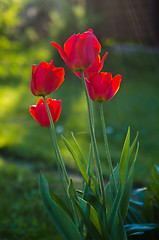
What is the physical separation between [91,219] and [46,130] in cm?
311

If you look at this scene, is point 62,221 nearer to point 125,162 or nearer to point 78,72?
point 125,162

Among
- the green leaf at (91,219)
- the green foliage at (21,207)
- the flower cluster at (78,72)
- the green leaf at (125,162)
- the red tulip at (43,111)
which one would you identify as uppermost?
the flower cluster at (78,72)

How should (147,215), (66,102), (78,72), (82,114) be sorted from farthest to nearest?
(66,102), (82,114), (147,215), (78,72)

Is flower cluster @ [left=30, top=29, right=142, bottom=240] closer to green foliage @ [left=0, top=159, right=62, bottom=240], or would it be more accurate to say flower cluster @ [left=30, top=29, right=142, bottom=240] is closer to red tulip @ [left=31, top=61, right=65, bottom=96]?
red tulip @ [left=31, top=61, right=65, bottom=96]

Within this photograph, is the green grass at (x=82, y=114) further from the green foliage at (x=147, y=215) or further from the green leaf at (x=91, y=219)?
the green leaf at (x=91, y=219)

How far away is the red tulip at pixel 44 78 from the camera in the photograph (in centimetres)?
109

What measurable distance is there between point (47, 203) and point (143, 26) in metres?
8.29

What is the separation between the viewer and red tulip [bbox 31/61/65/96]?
109 centimetres

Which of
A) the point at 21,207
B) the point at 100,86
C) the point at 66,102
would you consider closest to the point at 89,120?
the point at 100,86

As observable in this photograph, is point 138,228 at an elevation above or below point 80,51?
below

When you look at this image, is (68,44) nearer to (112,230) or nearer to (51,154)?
(112,230)

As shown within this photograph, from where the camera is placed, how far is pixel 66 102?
5.30 metres

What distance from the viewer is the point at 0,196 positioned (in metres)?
2.60

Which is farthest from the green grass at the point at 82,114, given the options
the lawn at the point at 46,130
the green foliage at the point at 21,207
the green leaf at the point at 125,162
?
the green leaf at the point at 125,162
